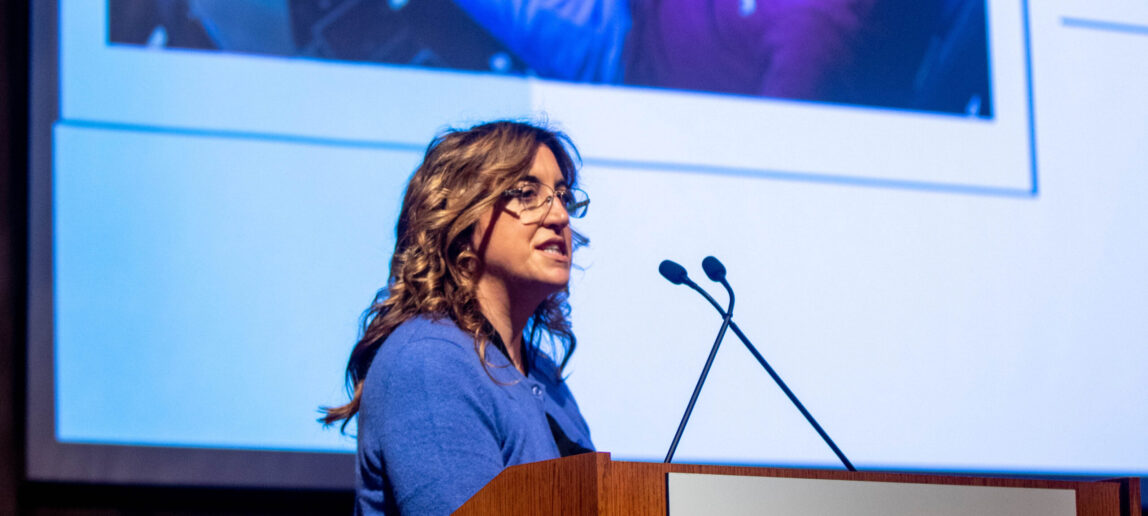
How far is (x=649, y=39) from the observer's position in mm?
2607

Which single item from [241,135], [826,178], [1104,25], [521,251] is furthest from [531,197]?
[1104,25]

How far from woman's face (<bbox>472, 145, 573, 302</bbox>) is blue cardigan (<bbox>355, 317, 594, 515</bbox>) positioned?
13cm

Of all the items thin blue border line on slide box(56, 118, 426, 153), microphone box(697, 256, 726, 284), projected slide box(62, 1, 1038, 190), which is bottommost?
microphone box(697, 256, 726, 284)

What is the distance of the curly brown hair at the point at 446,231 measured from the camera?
161 cm

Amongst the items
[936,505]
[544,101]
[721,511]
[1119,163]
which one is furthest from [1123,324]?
[721,511]

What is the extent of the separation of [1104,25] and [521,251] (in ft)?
6.51

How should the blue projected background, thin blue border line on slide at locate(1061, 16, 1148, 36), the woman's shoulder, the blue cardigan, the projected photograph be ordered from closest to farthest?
1. the blue cardigan
2. the woman's shoulder
3. the blue projected background
4. the projected photograph
5. thin blue border line on slide at locate(1061, 16, 1148, 36)

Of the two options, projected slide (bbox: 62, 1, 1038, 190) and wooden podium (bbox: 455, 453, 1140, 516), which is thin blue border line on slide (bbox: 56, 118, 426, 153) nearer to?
projected slide (bbox: 62, 1, 1038, 190)

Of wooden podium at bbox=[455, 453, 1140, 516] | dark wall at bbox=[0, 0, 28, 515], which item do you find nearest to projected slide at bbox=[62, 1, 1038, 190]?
dark wall at bbox=[0, 0, 28, 515]

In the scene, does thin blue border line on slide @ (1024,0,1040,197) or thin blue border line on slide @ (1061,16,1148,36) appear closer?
thin blue border line on slide @ (1024,0,1040,197)

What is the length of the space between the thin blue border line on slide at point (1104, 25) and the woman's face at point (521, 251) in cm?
181

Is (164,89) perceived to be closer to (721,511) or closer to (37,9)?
(37,9)

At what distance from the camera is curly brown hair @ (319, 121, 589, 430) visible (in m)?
1.61

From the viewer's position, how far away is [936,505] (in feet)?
3.43
